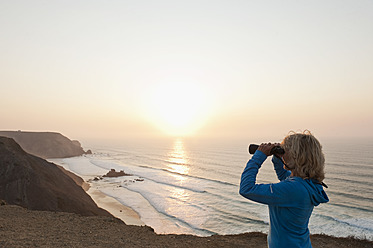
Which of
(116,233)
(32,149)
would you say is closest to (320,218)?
(116,233)

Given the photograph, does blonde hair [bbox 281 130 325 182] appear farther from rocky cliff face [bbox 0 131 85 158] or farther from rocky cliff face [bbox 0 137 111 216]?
rocky cliff face [bbox 0 131 85 158]

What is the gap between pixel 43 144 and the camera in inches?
3524

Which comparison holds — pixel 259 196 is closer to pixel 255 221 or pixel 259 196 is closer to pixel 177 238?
pixel 177 238

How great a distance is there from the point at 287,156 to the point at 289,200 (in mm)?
407

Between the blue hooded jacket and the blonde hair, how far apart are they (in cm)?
7

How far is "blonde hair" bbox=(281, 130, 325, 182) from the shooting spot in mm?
2205

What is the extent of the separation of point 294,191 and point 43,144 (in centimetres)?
10187

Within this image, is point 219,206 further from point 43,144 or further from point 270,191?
point 43,144

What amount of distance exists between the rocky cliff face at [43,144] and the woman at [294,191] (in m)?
96.0

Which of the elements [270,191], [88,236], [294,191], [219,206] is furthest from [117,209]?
[294,191]

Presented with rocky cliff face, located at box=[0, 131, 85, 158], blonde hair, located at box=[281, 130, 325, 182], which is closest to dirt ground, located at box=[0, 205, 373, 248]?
blonde hair, located at box=[281, 130, 325, 182]

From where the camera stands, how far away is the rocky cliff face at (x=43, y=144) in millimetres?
87125

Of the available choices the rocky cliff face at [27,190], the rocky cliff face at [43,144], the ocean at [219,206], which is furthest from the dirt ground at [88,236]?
the rocky cliff face at [43,144]

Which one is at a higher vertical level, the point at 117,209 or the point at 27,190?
the point at 27,190
